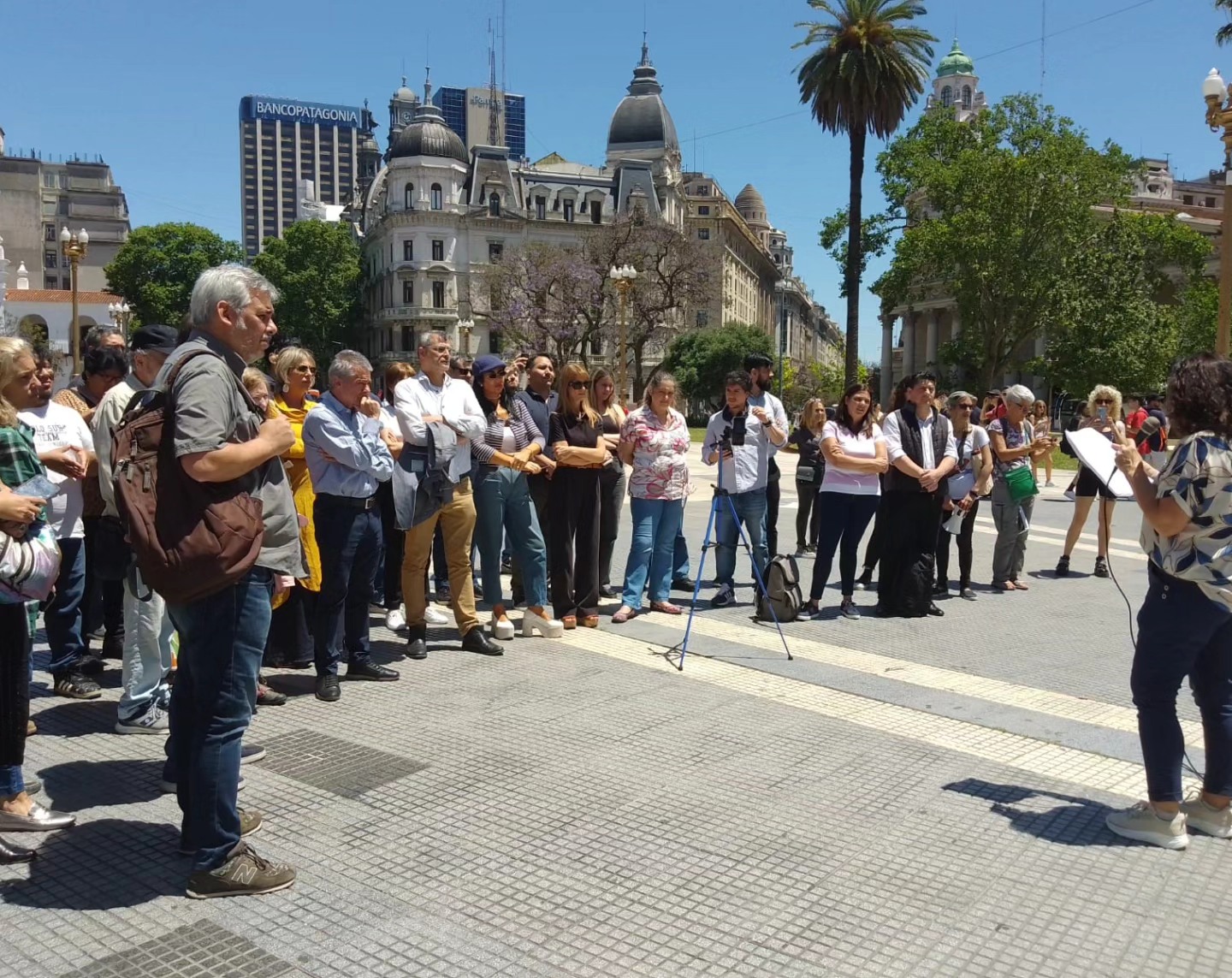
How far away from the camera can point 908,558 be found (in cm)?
867

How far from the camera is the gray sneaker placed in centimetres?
421

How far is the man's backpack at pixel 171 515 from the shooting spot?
11.0 feet

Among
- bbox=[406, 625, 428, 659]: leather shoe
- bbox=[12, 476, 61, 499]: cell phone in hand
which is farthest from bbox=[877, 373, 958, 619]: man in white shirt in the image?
bbox=[12, 476, 61, 499]: cell phone in hand

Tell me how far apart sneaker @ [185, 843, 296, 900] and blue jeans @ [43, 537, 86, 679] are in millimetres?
2956

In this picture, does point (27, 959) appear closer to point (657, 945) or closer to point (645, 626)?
point (657, 945)

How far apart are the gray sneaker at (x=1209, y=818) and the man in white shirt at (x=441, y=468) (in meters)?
4.27

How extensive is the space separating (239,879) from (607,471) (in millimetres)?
5884

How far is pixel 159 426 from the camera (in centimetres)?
341

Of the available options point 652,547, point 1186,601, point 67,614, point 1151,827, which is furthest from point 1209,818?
point 67,614

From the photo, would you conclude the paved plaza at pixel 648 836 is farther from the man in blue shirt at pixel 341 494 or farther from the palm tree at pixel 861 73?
the palm tree at pixel 861 73

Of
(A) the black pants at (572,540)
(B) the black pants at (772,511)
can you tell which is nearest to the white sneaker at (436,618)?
(A) the black pants at (572,540)

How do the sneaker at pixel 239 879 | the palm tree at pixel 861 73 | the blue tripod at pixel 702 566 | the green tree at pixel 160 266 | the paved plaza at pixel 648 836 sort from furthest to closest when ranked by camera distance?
1. the green tree at pixel 160 266
2. the palm tree at pixel 861 73
3. the blue tripod at pixel 702 566
4. the sneaker at pixel 239 879
5. the paved plaza at pixel 648 836

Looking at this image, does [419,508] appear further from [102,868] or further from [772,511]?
[772,511]

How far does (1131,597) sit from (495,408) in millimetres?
6232
